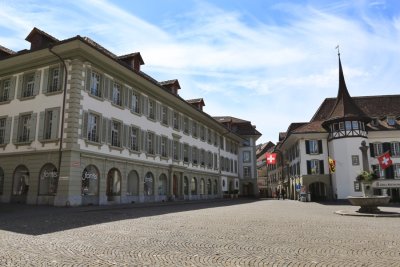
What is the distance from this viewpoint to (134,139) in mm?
28516

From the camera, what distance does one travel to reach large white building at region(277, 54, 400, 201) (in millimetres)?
41156

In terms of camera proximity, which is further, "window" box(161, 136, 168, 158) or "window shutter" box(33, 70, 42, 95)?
"window" box(161, 136, 168, 158)

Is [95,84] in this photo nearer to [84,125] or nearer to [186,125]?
[84,125]

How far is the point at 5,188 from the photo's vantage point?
23.8 m

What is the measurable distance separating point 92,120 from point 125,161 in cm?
430

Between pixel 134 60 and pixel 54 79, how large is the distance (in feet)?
23.0

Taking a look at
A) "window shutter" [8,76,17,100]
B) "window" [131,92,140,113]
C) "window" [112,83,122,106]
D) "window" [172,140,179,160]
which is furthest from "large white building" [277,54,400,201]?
"window shutter" [8,76,17,100]

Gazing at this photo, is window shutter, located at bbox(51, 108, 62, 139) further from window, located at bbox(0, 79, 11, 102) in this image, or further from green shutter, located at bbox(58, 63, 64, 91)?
window, located at bbox(0, 79, 11, 102)

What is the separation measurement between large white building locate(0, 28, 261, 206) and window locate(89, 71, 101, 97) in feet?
0.22

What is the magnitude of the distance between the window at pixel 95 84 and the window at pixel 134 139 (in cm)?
465

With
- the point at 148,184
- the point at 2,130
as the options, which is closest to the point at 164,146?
the point at 148,184

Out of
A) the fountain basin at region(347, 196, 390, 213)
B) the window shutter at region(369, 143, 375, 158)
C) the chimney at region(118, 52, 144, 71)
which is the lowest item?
the fountain basin at region(347, 196, 390, 213)

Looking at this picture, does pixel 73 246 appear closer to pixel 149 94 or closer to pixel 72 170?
pixel 72 170

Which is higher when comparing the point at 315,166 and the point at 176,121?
the point at 176,121
